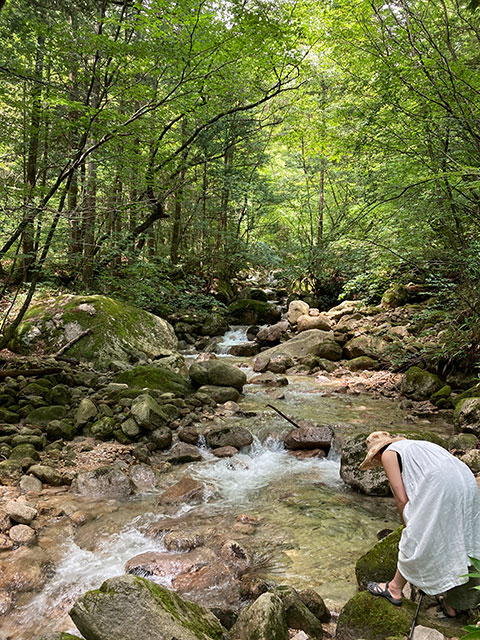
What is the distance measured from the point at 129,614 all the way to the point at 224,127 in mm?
13056

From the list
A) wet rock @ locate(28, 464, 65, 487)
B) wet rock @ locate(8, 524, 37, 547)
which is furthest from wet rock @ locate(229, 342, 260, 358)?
wet rock @ locate(8, 524, 37, 547)

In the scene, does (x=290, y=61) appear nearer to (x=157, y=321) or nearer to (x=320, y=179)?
(x=157, y=321)

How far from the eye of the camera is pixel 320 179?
17.8 meters

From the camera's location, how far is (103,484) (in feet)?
16.0

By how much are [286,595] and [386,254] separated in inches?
263

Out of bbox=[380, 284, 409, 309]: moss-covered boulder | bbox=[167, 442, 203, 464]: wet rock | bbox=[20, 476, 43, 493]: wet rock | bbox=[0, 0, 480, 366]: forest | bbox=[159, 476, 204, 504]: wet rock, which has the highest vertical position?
bbox=[0, 0, 480, 366]: forest

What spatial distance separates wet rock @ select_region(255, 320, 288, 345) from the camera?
14.2m

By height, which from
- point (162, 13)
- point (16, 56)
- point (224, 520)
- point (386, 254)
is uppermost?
point (162, 13)

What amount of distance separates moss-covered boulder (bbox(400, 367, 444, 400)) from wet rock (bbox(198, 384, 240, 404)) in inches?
151

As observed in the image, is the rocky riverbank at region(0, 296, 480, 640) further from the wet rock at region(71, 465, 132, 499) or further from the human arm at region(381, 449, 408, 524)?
the human arm at region(381, 449, 408, 524)

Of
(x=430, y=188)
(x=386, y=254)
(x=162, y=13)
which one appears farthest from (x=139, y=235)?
(x=430, y=188)

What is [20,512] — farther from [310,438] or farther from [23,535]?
[310,438]

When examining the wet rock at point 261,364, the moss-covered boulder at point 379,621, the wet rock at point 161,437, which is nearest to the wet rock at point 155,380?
the wet rock at point 161,437

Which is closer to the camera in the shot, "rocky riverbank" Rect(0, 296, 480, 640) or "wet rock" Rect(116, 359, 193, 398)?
"rocky riverbank" Rect(0, 296, 480, 640)
